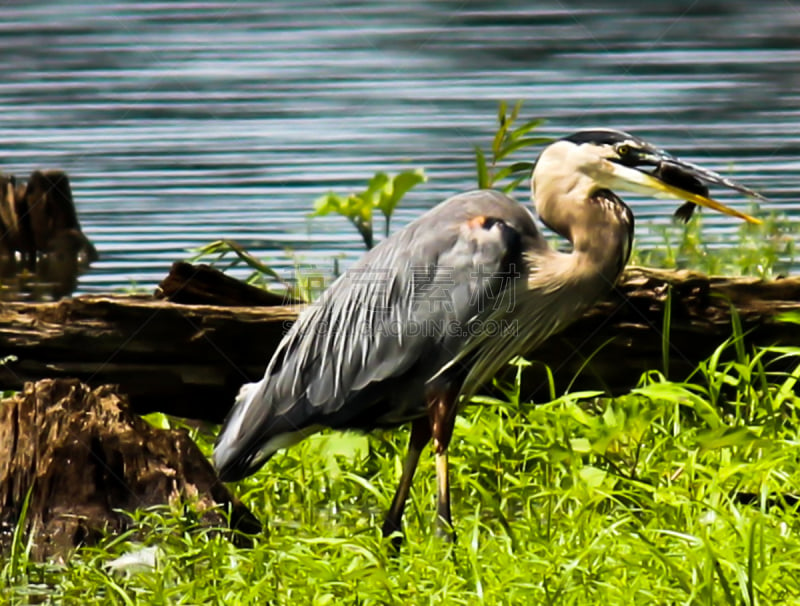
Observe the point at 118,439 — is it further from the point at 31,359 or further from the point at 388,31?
the point at 388,31

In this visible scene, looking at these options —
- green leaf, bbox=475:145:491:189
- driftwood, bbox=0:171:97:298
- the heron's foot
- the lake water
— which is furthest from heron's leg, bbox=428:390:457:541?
driftwood, bbox=0:171:97:298

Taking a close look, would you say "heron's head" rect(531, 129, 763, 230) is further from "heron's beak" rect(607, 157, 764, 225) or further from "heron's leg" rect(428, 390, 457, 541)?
"heron's leg" rect(428, 390, 457, 541)

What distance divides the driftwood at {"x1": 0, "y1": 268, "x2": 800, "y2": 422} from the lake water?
2.72 meters

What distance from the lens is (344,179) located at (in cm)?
969

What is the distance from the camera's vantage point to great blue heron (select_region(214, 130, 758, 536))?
4.56 m

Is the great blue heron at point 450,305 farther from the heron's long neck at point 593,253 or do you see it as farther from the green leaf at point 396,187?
the green leaf at point 396,187

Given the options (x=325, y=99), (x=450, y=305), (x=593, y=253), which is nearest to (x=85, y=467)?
(x=450, y=305)

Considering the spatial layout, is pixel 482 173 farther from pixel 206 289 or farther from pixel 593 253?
pixel 593 253

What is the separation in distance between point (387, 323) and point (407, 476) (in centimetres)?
48

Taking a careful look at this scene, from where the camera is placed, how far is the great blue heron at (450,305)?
15.0ft

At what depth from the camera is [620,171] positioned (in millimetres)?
4574

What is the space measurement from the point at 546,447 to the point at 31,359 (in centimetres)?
173

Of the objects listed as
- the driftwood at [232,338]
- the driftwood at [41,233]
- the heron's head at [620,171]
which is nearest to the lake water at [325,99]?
the driftwood at [41,233]

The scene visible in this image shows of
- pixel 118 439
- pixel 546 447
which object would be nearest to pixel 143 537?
pixel 118 439
